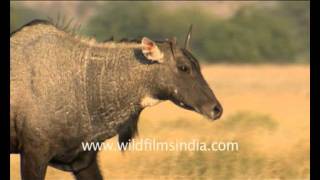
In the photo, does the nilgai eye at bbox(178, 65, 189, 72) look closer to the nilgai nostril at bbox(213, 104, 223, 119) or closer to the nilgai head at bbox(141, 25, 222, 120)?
the nilgai head at bbox(141, 25, 222, 120)

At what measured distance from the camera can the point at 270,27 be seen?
51.1 m

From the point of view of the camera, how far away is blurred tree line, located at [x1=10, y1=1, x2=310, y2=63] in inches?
1826

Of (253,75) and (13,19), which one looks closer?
(253,75)

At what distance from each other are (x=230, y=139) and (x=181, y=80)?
4.93m

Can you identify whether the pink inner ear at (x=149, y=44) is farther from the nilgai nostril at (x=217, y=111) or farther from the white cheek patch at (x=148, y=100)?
the nilgai nostril at (x=217, y=111)

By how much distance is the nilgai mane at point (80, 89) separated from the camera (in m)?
9.66

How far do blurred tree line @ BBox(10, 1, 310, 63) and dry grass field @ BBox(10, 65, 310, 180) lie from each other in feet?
72.0

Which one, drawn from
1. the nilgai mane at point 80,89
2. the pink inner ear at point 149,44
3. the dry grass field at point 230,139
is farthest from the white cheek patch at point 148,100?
the dry grass field at point 230,139

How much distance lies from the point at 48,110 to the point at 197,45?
39892 mm

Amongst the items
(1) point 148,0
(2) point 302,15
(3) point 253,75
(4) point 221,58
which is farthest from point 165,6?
(3) point 253,75

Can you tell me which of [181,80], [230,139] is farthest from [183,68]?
[230,139]

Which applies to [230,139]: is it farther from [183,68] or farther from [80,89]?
[80,89]

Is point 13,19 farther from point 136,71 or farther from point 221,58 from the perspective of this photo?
point 136,71

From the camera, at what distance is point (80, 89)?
9969 millimetres
